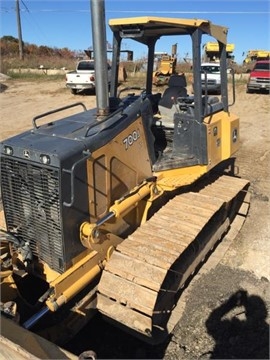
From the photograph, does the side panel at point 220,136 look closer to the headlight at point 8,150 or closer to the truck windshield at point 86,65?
the headlight at point 8,150

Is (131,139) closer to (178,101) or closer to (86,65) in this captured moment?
(178,101)

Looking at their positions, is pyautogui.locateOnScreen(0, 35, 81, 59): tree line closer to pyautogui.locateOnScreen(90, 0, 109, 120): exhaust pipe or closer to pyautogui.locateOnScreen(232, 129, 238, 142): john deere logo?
pyautogui.locateOnScreen(232, 129, 238, 142): john deere logo

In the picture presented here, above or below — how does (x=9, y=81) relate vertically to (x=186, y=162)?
above

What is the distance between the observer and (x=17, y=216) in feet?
12.8

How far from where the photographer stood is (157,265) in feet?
11.7

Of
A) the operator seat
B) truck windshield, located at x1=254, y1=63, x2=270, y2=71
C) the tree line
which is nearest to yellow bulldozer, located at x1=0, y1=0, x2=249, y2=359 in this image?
the operator seat

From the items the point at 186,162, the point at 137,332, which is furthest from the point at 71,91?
the point at 137,332

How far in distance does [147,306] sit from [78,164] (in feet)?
4.47

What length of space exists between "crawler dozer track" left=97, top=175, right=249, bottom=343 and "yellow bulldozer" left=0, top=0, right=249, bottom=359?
10 millimetres

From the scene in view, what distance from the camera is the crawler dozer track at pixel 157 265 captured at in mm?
3461

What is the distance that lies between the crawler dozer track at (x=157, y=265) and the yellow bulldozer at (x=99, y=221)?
0.03 ft

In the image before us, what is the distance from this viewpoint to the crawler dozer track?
11.4 ft

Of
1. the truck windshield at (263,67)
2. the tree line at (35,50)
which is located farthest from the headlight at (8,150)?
the tree line at (35,50)

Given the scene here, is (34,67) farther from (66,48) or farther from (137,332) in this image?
(137,332)
